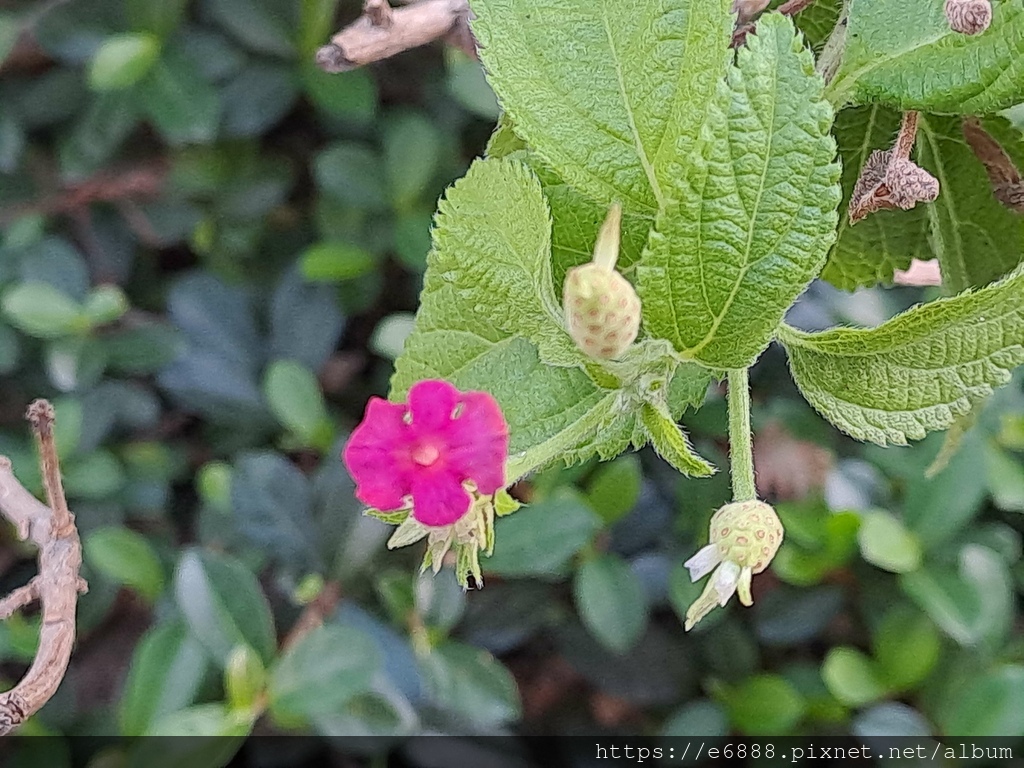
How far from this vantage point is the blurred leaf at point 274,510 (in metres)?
0.96

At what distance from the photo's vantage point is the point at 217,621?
2.89ft

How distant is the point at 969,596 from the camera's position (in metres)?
0.90

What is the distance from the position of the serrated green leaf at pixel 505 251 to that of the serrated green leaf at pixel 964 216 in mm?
241

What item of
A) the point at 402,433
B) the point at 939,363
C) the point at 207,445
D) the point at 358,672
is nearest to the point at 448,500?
the point at 402,433

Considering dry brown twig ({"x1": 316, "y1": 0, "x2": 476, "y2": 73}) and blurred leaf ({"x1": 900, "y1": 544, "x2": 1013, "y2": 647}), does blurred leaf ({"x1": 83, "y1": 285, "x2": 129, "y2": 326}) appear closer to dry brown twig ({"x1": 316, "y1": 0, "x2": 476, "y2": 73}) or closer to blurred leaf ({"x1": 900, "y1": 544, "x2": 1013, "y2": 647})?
dry brown twig ({"x1": 316, "y1": 0, "x2": 476, "y2": 73})

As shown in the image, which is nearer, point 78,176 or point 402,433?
point 402,433

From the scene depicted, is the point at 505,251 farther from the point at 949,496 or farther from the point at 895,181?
the point at 949,496

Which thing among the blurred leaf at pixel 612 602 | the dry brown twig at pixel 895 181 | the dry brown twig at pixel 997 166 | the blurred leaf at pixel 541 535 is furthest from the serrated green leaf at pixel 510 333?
the blurred leaf at pixel 612 602

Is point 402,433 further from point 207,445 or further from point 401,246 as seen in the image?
point 207,445

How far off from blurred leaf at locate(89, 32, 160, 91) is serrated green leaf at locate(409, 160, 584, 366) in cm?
69

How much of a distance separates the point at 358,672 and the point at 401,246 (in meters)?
0.43

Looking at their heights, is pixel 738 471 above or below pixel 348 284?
above

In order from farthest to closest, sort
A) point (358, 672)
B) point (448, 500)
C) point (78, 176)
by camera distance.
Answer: point (78, 176)
point (358, 672)
point (448, 500)

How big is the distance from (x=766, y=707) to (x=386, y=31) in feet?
2.35
